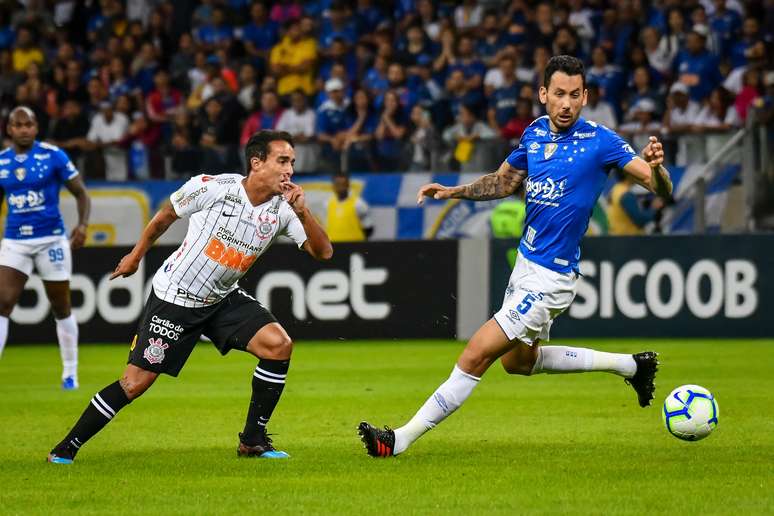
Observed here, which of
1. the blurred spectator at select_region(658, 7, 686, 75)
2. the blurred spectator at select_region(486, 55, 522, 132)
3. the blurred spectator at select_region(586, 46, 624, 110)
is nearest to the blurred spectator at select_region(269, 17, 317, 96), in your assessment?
the blurred spectator at select_region(486, 55, 522, 132)

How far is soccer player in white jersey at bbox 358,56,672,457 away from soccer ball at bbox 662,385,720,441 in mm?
910

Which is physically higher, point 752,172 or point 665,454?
point 752,172

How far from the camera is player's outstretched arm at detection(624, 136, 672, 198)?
24.1 feet

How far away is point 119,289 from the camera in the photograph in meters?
17.4

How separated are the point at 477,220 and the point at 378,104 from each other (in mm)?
2783

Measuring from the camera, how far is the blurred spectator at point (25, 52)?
23422 mm

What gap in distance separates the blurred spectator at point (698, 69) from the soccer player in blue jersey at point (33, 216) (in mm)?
9307

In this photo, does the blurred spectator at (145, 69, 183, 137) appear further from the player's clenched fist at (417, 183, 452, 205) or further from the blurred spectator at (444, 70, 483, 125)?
the player's clenched fist at (417, 183, 452, 205)

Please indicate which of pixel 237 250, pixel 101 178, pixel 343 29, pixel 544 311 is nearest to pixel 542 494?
pixel 544 311

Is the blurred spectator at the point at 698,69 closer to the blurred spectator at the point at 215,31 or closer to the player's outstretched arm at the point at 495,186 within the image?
the blurred spectator at the point at 215,31

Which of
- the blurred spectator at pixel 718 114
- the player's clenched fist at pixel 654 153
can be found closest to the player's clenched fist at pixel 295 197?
the player's clenched fist at pixel 654 153

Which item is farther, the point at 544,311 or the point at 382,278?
the point at 382,278

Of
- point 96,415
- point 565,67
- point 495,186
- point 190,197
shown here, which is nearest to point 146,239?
point 190,197

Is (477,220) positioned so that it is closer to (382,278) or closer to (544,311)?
(382,278)
